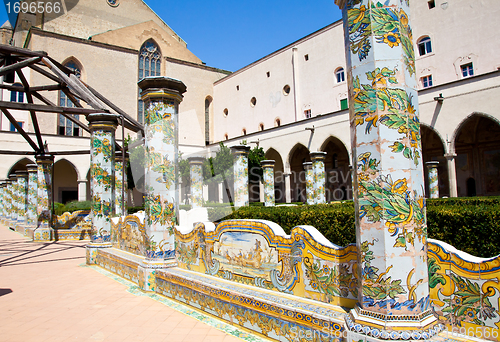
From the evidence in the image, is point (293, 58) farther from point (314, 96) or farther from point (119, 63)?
point (119, 63)

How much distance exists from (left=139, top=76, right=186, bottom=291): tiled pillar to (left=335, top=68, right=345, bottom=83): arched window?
19899mm

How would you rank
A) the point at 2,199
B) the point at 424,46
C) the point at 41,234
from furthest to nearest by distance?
the point at 2,199
the point at 424,46
the point at 41,234

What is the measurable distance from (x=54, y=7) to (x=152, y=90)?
3170cm

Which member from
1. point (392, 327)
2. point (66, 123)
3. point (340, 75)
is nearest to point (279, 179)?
point (340, 75)

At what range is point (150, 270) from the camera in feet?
19.2

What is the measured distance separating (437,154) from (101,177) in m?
20.2

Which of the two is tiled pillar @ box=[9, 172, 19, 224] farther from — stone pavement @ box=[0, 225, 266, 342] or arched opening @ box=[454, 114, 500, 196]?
arched opening @ box=[454, 114, 500, 196]

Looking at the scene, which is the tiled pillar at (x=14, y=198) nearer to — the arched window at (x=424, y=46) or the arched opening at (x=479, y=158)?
the arched opening at (x=479, y=158)

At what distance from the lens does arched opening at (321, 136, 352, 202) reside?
2480cm

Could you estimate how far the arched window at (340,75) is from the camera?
23766mm

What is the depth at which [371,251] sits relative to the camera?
110 inches

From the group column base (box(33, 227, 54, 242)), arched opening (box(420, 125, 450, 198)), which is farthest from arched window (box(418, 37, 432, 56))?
column base (box(33, 227, 54, 242))

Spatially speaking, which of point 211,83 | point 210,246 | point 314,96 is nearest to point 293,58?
point 314,96

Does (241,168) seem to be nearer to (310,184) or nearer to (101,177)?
(310,184)
